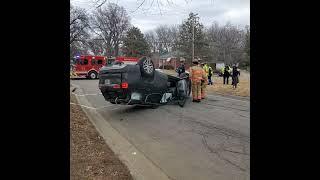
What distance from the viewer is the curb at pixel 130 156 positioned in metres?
5.31

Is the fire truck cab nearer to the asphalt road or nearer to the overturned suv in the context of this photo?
the asphalt road

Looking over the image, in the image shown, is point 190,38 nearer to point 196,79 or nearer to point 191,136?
point 196,79

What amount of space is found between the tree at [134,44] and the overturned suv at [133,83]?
57.0m

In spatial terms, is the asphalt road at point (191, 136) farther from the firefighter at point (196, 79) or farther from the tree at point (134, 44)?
the tree at point (134, 44)

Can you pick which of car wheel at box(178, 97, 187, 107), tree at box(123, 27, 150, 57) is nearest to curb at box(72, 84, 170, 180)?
car wheel at box(178, 97, 187, 107)

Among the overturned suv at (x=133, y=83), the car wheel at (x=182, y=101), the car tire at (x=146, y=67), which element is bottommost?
the car wheel at (x=182, y=101)

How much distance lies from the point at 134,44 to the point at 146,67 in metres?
60.8

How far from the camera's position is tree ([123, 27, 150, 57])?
7006cm

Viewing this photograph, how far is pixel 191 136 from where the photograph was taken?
8078mm

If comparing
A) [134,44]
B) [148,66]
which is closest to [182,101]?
[148,66]

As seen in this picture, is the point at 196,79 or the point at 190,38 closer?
the point at 196,79

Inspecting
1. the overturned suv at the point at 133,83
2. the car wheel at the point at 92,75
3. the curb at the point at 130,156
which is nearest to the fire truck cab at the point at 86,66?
the car wheel at the point at 92,75

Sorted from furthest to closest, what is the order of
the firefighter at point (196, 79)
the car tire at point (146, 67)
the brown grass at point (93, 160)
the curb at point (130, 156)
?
the firefighter at point (196, 79)
the car tire at point (146, 67)
the curb at point (130, 156)
the brown grass at point (93, 160)
